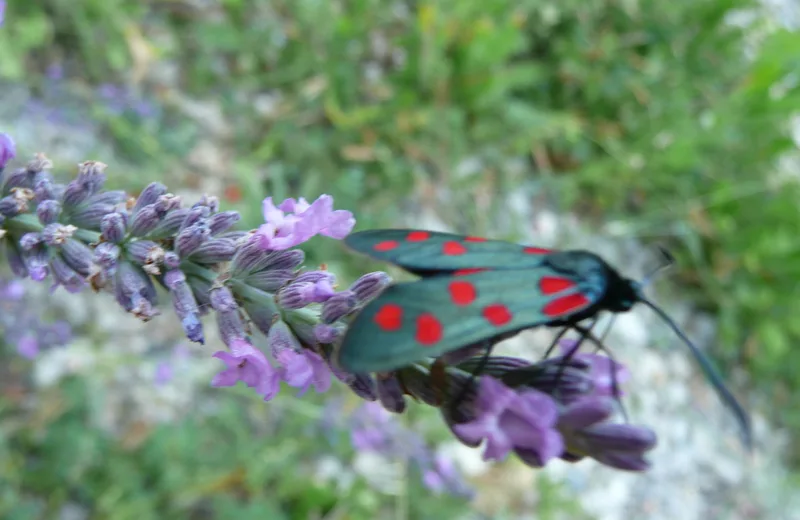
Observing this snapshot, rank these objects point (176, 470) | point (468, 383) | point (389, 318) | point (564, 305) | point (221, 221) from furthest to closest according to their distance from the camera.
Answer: point (176, 470)
point (221, 221)
point (468, 383)
point (564, 305)
point (389, 318)

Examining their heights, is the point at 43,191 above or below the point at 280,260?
above

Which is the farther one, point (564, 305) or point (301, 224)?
point (301, 224)

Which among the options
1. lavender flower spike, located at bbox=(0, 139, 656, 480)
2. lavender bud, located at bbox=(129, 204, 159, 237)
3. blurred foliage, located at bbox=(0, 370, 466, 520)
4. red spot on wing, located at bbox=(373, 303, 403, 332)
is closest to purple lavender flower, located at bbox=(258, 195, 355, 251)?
lavender flower spike, located at bbox=(0, 139, 656, 480)

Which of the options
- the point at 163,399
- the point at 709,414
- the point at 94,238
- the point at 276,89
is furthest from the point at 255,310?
the point at 709,414

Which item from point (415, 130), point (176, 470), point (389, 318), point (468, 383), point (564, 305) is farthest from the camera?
point (415, 130)

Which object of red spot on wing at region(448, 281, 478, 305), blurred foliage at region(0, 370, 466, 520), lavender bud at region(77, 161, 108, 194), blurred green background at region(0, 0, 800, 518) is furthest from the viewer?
blurred green background at region(0, 0, 800, 518)

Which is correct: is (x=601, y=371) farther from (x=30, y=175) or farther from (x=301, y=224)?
(x=30, y=175)

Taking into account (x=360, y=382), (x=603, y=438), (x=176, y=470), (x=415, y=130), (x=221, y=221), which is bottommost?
(x=176, y=470)

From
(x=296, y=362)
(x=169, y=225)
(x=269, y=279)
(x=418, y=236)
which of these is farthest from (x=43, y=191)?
(x=418, y=236)

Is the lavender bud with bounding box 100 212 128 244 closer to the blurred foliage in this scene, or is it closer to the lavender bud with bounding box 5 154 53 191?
the lavender bud with bounding box 5 154 53 191
